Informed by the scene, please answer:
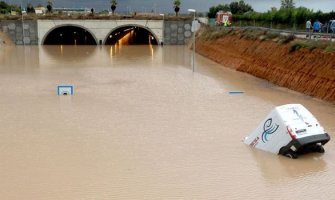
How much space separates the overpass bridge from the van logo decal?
45607 mm

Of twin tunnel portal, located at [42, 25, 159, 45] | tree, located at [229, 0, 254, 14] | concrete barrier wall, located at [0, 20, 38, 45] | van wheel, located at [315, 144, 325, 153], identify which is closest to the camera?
van wheel, located at [315, 144, 325, 153]

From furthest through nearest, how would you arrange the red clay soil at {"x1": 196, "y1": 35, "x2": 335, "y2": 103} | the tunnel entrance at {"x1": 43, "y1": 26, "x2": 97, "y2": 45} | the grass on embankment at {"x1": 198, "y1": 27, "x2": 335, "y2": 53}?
the tunnel entrance at {"x1": 43, "y1": 26, "x2": 97, "y2": 45}
the grass on embankment at {"x1": 198, "y1": 27, "x2": 335, "y2": 53}
the red clay soil at {"x1": 196, "y1": 35, "x2": 335, "y2": 103}

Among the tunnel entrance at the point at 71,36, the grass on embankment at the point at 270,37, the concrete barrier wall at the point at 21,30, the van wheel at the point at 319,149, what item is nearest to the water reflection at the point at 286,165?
the van wheel at the point at 319,149

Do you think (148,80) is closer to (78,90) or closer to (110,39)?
(78,90)

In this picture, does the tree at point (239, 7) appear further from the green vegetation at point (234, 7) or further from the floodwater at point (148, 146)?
the floodwater at point (148, 146)

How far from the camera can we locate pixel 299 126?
35.1 ft

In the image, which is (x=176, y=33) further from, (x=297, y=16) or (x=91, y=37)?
(x=297, y=16)

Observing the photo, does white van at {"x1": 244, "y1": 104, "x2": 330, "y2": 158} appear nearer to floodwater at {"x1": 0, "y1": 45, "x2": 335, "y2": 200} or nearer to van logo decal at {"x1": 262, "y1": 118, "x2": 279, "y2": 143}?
van logo decal at {"x1": 262, "y1": 118, "x2": 279, "y2": 143}

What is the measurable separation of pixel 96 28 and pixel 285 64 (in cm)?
3736

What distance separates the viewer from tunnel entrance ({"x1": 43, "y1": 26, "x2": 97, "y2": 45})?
62781 millimetres

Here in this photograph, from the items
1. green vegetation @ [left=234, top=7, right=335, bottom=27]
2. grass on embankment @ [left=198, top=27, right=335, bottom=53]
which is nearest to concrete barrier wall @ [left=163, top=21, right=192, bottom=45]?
grass on embankment @ [left=198, top=27, right=335, bottom=53]

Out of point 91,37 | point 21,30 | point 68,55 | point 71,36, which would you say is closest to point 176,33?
point 91,37

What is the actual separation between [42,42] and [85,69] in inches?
1070

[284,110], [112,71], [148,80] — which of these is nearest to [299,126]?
[284,110]
